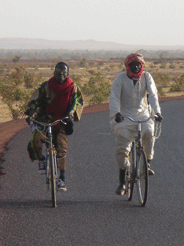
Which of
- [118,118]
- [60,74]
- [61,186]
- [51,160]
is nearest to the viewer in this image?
[118,118]

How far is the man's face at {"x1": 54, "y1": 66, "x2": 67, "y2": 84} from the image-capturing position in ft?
19.9

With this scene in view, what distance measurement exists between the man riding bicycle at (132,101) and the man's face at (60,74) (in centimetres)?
70

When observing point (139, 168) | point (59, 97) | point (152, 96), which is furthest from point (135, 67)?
point (139, 168)

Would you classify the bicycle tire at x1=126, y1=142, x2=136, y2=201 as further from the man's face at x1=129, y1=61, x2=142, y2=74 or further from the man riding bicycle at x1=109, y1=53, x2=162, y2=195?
the man's face at x1=129, y1=61, x2=142, y2=74

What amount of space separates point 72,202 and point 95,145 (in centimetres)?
434

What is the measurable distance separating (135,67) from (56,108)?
49.4 inches

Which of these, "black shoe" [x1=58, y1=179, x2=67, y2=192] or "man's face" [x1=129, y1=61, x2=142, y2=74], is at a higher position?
"man's face" [x1=129, y1=61, x2=142, y2=74]

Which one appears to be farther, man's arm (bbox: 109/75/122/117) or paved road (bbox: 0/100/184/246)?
man's arm (bbox: 109/75/122/117)

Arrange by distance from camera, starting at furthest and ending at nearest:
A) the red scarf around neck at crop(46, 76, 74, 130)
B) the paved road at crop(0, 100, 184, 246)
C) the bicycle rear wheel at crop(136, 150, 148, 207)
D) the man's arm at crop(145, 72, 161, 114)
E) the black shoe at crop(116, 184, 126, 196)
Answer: the black shoe at crop(116, 184, 126, 196) → the red scarf around neck at crop(46, 76, 74, 130) → the man's arm at crop(145, 72, 161, 114) → the bicycle rear wheel at crop(136, 150, 148, 207) → the paved road at crop(0, 100, 184, 246)

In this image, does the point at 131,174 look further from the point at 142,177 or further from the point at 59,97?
the point at 59,97

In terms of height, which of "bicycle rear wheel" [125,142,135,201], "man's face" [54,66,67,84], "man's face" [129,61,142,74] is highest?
"man's face" [129,61,142,74]

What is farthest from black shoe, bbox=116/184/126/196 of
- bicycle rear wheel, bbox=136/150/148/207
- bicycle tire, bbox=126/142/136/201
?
bicycle rear wheel, bbox=136/150/148/207

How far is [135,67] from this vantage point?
19.6 ft

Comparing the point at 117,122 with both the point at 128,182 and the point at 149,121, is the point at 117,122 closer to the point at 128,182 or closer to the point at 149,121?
the point at 149,121
